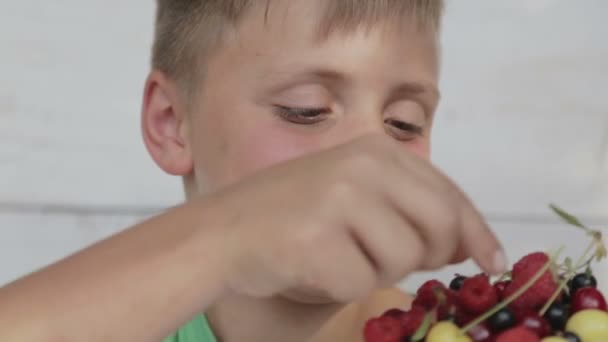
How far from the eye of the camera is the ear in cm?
71

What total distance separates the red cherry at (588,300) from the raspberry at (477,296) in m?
0.04

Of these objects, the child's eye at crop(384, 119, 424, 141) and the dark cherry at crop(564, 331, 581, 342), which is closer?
the dark cherry at crop(564, 331, 581, 342)

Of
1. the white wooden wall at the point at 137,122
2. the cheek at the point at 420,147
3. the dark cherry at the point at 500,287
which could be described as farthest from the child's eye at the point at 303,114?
the white wooden wall at the point at 137,122

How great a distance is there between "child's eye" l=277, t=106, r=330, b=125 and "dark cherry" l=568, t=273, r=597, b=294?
0.78 feet

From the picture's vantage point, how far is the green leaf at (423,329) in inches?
13.7

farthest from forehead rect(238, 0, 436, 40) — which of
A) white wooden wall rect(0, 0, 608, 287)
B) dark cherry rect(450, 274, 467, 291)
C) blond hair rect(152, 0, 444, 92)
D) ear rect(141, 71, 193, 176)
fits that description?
white wooden wall rect(0, 0, 608, 287)

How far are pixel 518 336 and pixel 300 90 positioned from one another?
30 centimetres

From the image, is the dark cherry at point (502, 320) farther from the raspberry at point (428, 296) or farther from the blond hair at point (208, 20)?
the blond hair at point (208, 20)

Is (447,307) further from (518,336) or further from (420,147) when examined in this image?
(420,147)

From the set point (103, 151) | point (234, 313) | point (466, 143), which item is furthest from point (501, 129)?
point (234, 313)

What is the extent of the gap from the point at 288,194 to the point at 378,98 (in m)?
0.24

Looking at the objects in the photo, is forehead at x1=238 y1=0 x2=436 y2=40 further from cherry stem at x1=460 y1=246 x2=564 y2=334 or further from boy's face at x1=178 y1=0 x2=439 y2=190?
cherry stem at x1=460 y1=246 x2=564 y2=334

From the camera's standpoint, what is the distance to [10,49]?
1.29 m

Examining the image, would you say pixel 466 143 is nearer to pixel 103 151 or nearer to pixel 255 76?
pixel 103 151
